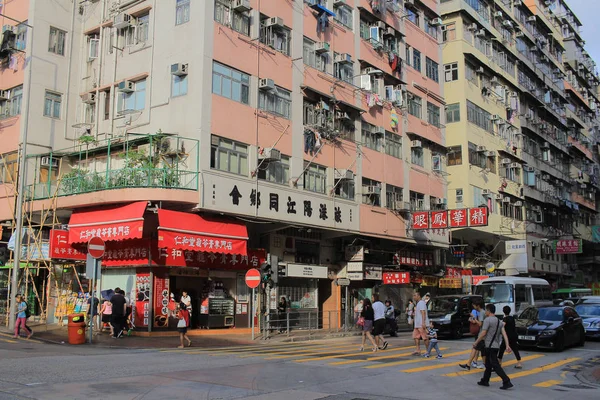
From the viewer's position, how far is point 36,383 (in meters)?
10.1

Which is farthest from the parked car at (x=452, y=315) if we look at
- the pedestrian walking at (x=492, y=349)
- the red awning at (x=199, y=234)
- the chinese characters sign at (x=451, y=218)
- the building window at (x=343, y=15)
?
the building window at (x=343, y=15)

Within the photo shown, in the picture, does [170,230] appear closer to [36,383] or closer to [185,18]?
[185,18]

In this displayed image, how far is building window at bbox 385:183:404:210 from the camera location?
32875 millimetres

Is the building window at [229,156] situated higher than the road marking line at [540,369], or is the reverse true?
the building window at [229,156]

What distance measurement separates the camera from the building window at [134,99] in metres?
24.5

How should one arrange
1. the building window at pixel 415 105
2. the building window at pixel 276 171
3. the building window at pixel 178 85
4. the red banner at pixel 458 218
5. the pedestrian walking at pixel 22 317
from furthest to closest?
the building window at pixel 415 105 < the red banner at pixel 458 218 < the building window at pixel 276 171 < the building window at pixel 178 85 < the pedestrian walking at pixel 22 317

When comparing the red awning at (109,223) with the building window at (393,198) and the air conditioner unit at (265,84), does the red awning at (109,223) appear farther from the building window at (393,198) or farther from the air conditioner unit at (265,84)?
the building window at (393,198)

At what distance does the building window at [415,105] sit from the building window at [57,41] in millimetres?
19035

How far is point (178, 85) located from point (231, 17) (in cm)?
365

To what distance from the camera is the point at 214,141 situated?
22719 mm

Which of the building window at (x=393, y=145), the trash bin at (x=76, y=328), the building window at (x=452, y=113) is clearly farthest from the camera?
the building window at (x=452, y=113)

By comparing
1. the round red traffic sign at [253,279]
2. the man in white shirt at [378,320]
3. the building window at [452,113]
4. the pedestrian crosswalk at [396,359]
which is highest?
the building window at [452,113]

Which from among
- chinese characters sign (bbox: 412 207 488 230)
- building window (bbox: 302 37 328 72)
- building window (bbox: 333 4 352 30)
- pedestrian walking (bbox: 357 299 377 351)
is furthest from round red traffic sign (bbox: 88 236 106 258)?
chinese characters sign (bbox: 412 207 488 230)

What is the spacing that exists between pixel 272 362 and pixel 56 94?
17.9 metres
